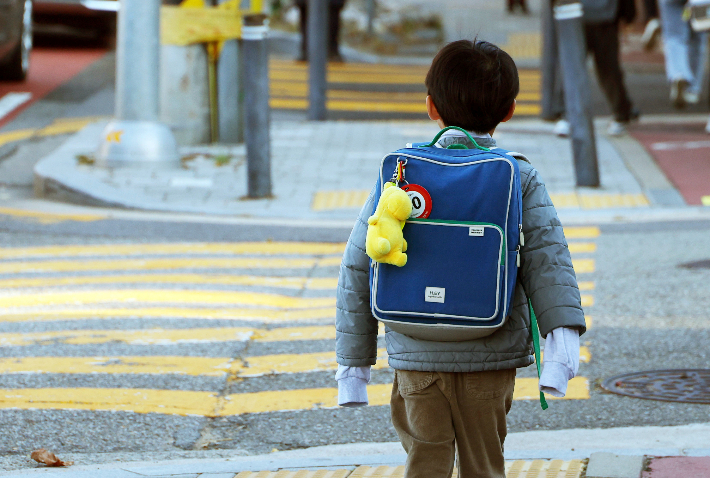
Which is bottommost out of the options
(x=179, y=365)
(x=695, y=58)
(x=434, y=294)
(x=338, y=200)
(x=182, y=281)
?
(x=338, y=200)

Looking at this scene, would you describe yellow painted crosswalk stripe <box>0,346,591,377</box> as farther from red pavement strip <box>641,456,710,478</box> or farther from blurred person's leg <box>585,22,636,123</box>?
blurred person's leg <box>585,22,636,123</box>

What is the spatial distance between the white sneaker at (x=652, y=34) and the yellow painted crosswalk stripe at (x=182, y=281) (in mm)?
15140

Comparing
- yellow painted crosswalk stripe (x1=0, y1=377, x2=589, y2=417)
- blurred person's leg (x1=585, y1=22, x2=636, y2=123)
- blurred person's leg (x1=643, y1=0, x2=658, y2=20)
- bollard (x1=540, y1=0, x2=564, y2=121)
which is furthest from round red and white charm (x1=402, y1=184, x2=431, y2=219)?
blurred person's leg (x1=643, y1=0, x2=658, y2=20)

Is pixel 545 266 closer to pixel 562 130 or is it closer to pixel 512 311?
pixel 512 311

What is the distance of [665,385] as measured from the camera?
15.8 ft

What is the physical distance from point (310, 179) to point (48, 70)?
729 cm

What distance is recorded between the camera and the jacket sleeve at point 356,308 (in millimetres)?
2893

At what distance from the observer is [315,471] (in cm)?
364

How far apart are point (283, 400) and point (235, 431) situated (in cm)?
38

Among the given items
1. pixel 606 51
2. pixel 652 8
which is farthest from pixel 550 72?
pixel 652 8

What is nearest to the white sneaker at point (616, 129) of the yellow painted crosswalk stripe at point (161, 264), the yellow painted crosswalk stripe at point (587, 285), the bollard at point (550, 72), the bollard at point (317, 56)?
the bollard at point (550, 72)

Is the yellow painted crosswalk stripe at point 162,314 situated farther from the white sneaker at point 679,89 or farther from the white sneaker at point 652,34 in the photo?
the white sneaker at point 652,34

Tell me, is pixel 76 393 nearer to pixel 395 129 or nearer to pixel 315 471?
pixel 315 471

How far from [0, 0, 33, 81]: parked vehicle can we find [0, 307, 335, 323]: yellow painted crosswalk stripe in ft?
23.4
